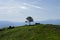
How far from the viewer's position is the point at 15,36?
291 feet

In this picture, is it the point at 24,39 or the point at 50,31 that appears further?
the point at 50,31

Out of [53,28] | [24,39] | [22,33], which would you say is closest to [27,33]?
[22,33]

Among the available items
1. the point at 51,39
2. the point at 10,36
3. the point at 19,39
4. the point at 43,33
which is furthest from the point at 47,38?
the point at 10,36

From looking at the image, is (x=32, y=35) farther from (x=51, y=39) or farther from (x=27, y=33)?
(x=51, y=39)

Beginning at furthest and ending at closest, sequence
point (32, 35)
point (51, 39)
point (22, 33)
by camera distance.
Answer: point (22, 33)
point (32, 35)
point (51, 39)

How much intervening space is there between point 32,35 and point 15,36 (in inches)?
363

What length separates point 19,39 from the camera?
83125mm

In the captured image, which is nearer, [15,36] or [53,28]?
[15,36]

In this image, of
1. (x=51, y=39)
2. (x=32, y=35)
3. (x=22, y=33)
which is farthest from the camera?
(x=22, y=33)

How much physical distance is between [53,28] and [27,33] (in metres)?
15.6

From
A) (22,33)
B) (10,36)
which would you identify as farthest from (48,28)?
(10,36)

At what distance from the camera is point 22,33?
91.7 meters

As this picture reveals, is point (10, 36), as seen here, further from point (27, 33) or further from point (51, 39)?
point (51, 39)

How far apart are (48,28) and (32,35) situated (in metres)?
14.0
